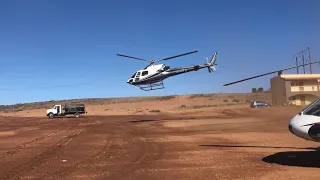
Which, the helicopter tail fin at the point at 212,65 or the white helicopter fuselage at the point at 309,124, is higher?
the helicopter tail fin at the point at 212,65

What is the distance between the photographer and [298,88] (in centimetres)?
6425

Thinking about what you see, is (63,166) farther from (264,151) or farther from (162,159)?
(264,151)

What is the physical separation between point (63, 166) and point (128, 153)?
10.8 feet

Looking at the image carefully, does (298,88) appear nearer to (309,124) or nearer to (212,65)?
(212,65)

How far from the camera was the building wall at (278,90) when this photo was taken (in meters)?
63.9

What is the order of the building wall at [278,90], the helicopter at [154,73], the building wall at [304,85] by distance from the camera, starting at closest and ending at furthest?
the helicopter at [154,73]
the building wall at [278,90]
the building wall at [304,85]

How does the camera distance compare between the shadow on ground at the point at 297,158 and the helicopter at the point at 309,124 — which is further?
the shadow on ground at the point at 297,158

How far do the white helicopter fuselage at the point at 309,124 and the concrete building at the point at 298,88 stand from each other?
53.8 metres

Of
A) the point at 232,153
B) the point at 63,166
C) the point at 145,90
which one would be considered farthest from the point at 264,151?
the point at 145,90

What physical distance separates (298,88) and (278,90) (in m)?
3.33

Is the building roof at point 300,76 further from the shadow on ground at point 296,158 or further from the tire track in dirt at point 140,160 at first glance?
the shadow on ground at point 296,158

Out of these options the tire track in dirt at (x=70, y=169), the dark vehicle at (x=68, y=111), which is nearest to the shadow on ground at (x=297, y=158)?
the tire track in dirt at (x=70, y=169)

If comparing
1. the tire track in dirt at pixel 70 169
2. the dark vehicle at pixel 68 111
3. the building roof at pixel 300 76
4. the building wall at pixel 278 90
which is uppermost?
the building roof at pixel 300 76

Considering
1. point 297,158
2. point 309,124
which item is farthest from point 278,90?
point 309,124
